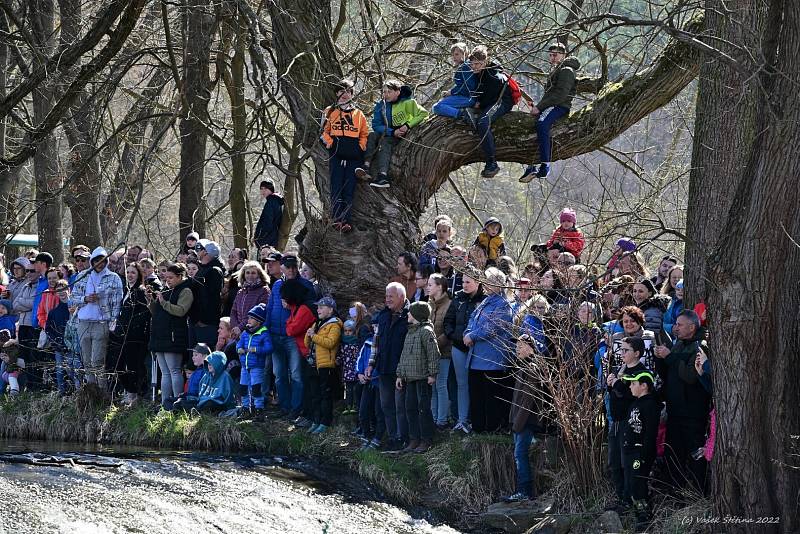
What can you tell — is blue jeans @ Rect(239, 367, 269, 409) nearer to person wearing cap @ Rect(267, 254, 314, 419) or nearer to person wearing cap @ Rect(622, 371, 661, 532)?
person wearing cap @ Rect(267, 254, 314, 419)

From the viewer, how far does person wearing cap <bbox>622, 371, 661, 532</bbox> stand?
9.30 meters

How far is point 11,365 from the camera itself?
1501 centimetres

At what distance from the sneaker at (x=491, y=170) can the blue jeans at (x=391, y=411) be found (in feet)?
8.39

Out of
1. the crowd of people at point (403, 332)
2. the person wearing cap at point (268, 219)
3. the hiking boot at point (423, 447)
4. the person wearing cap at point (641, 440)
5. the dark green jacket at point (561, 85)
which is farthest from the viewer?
the person wearing cap at point (268, 219)

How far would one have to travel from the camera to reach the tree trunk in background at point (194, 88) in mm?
14266

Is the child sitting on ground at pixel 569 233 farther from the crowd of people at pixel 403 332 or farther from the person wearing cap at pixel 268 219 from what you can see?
the person wearing cap at pixel 268 219

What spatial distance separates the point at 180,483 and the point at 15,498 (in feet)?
5.50

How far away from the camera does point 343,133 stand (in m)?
Result: 12.9

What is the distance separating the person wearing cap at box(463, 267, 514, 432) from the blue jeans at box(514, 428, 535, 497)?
19.9 inches

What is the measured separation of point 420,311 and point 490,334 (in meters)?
0.78

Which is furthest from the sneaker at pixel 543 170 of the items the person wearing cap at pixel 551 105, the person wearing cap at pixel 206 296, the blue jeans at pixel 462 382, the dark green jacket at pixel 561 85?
the person wearing cap at pixel 206 296

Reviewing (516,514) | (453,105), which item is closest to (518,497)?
(516,514)

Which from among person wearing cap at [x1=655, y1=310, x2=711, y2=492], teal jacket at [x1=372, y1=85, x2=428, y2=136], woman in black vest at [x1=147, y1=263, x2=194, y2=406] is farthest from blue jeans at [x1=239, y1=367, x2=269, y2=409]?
person wearing cap at [x1=655, y1=310, x2=711, y2=492]

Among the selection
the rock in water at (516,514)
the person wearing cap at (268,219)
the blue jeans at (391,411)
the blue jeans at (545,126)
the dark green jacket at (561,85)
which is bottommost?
the rock in water at (516,514)
